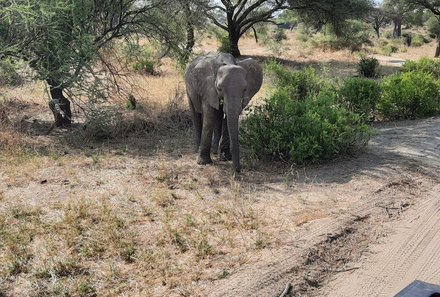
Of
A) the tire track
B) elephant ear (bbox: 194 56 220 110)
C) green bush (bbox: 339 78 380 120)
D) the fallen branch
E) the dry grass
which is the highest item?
elephant ear (bbox: 194 56 220 110)

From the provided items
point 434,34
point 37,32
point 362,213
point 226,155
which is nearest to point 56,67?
point 37,32

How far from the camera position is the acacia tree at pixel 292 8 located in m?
22.0

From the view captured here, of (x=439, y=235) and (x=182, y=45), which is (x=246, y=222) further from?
(x=182, y=45)

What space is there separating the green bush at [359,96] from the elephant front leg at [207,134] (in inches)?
157

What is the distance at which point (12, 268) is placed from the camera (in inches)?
171

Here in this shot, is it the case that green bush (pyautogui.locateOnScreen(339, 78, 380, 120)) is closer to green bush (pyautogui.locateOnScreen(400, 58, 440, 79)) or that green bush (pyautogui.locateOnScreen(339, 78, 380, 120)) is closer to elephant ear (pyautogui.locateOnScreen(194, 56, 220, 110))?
elephant ear (pyautogui.locateOnScreen(194, 56, 220, 110))

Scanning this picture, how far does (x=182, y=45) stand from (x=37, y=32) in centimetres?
431

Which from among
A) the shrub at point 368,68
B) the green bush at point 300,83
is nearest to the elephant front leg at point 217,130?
the green bush at point 300,83

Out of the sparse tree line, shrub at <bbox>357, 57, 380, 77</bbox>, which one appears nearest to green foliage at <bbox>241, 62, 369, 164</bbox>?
the sparse tree line

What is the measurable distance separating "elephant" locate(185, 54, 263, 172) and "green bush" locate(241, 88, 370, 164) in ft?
1.66

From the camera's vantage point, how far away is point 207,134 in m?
7.33

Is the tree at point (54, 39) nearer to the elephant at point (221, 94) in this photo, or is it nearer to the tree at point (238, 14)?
the elephant at point (221, 94)

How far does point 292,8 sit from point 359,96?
14497 mm

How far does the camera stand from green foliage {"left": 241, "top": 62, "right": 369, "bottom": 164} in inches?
285
